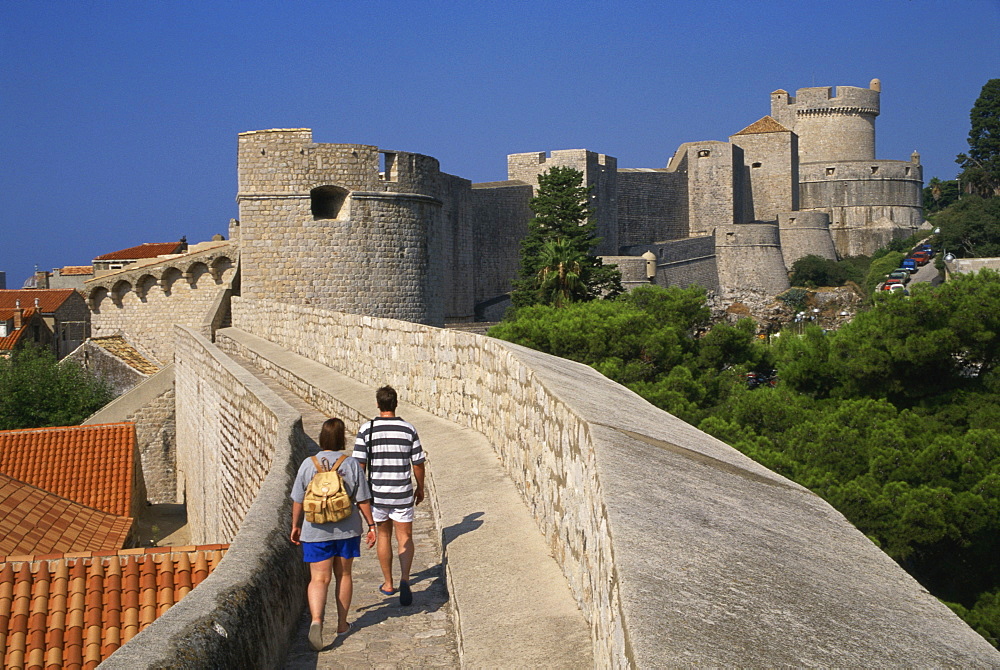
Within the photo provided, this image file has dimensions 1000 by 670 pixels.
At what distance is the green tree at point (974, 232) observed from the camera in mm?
46406

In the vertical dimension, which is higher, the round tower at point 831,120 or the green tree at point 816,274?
the round tower at point 831,120

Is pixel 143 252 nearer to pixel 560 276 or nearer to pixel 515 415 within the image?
pixel 560 276

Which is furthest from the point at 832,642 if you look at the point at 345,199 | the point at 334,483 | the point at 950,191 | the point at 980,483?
the point at 950,191

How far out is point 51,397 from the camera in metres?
22.8

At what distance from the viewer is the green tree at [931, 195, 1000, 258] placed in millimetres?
46406

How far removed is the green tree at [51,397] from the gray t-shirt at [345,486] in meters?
19.8

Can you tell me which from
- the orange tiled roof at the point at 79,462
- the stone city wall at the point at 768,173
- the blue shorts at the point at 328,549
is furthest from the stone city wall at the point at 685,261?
the blue shorts at the point at 328,549

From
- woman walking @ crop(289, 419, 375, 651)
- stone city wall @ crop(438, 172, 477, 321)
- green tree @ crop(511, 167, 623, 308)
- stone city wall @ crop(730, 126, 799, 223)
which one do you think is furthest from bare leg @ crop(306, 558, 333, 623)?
stone city wall @ crop(730, 126, 799, 223)

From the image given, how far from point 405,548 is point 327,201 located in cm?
1374

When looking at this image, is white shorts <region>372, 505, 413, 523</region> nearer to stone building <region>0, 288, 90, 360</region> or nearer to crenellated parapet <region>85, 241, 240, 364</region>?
crenellated parapet <region>85, 241, 240, 364</region>

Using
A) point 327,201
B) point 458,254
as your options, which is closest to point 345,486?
point 327,201

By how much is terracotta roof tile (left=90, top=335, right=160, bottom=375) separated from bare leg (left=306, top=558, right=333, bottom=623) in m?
18.5

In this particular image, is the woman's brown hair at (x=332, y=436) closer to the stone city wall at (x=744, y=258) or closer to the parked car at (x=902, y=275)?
the parked car at (x=902, y=275)

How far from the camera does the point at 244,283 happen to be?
16.8 meters
